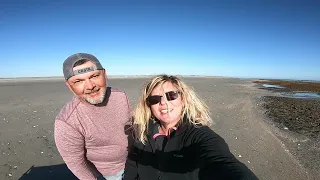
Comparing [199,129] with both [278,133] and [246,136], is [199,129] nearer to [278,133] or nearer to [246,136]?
[246,136]

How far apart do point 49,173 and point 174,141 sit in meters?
5.98

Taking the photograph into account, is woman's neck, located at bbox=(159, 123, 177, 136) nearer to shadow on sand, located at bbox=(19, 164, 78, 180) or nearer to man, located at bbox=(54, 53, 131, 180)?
man, located at bbox=(54, 53, 131, 180)

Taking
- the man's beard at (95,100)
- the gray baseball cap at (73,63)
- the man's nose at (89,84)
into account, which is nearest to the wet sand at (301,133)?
the man's beard at (95,100)

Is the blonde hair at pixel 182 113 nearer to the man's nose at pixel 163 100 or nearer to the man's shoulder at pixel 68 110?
the man's nose at pixel 163 100

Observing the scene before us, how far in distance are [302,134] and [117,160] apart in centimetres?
1041

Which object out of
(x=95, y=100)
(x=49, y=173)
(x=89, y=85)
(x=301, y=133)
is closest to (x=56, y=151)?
(x=49, y=173)

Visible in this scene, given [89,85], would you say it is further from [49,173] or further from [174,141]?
[49,173]

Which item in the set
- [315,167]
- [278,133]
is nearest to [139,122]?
[315,167]

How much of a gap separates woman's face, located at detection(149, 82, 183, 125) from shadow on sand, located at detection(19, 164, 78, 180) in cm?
488

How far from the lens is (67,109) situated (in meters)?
3.33

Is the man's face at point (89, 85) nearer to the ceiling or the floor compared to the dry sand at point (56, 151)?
nearer to the ceiling

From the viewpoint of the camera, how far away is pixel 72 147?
10.8 feet

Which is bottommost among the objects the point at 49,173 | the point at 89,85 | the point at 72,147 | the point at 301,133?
the point at 49,173

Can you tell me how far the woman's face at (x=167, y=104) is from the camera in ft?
11.1
